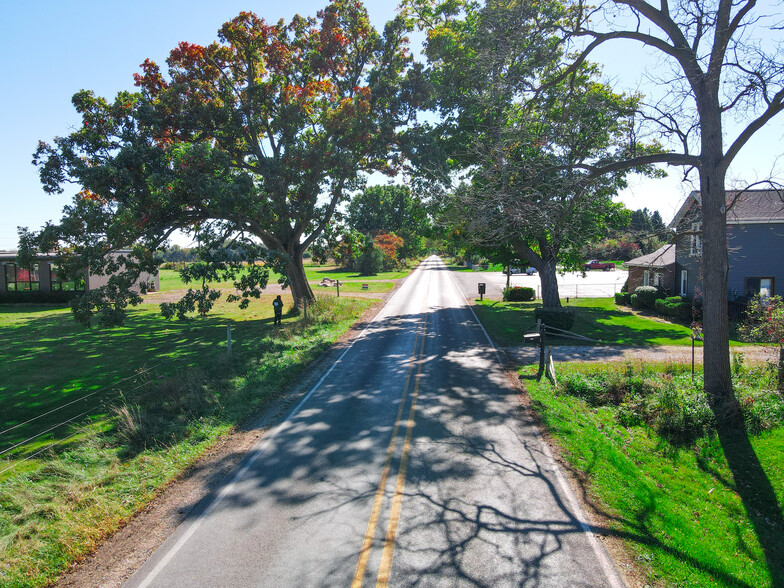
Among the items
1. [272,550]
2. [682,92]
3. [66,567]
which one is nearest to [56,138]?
[66,567]

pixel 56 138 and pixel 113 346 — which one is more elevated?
pixel 56 138

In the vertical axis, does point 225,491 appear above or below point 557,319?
below

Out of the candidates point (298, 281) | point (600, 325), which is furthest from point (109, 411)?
point (600, 325)

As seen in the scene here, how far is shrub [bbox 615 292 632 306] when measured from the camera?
3228cm

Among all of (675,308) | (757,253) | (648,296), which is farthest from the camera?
(648,296)

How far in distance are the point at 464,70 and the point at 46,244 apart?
20.9 m

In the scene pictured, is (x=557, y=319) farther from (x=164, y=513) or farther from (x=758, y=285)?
→ (x=164, y=513)

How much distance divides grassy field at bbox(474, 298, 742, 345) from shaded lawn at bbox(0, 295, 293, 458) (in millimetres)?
12681

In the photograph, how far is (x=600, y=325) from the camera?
2427cm

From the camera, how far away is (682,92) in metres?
10.6

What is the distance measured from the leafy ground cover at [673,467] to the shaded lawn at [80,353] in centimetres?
1155

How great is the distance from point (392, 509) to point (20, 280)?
41889mm

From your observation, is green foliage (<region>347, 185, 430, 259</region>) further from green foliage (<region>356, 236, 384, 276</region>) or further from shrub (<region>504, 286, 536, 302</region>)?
shrub (<region>504, 286, 536, 302</region>)

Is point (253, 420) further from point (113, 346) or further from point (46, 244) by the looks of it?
point (113, 346)
